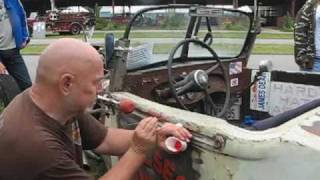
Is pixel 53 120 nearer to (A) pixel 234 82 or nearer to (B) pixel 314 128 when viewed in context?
(B) pixel 314 128

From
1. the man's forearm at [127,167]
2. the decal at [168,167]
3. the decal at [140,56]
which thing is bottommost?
the decal at [168,167]

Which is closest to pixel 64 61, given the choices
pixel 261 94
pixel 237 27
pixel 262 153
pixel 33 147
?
pixel 33 147

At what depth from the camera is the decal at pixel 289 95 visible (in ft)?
13.1

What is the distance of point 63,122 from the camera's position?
8.11 feet

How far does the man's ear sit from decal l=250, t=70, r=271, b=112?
2.16m

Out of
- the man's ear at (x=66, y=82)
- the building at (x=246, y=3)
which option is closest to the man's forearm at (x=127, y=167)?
the man's ear at (x=66, y=82)

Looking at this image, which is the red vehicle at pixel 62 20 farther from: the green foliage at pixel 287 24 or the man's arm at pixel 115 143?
the man's arm at pixel 115 143

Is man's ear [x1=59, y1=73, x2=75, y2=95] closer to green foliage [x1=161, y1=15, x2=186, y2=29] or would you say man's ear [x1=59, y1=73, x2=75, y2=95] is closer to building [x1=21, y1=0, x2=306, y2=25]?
green foliage [x1=161, y1=15, x2=186, y2=29]

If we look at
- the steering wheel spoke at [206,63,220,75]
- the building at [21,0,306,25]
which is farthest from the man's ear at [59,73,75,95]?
the building at [21,0,306,25]

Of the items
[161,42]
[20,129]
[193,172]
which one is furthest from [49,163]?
[161,42]

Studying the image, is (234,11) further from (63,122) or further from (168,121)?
(63,122)

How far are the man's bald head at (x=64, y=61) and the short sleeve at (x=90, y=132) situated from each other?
56 centimetres

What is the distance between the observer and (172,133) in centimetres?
261

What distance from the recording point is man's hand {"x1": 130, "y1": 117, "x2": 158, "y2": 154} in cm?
Result: 259
